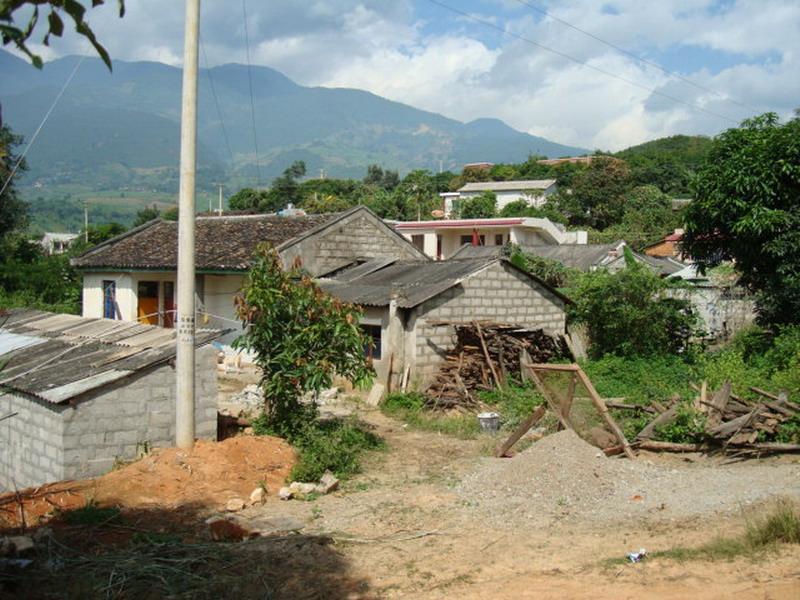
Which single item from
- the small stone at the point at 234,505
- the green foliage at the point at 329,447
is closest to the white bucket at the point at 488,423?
the green foliage at the point at 329,447

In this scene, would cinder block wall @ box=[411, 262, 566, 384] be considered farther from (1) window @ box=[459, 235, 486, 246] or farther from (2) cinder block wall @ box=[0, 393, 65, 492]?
(1) window @ box=[459, 235, 486, 246]

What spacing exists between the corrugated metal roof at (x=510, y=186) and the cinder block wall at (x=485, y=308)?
1734 inches

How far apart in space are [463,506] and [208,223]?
775 inches

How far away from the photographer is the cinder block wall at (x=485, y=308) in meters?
17.6

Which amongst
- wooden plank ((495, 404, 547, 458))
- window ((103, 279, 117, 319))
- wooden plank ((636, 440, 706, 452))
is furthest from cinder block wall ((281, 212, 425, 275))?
wooden plank ((636, 440, 706, 452))

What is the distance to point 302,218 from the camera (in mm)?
24984

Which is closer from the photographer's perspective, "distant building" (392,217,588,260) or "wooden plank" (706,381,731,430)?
"wooden plank" (706,381,731,430)

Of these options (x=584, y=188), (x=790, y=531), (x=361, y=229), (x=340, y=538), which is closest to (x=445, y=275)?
(x=361, y=229)

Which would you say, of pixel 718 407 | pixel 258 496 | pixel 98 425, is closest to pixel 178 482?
pixel 258 496

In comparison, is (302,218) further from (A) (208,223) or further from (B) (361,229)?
(A) (208,223)

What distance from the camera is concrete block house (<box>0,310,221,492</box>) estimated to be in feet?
33.3

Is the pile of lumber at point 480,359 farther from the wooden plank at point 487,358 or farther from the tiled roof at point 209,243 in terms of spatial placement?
the tiled roof at point 209,243

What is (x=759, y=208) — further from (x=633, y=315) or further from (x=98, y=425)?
(x=98, y=425)

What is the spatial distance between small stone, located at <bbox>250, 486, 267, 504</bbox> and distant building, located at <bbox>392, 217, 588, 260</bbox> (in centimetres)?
2985
